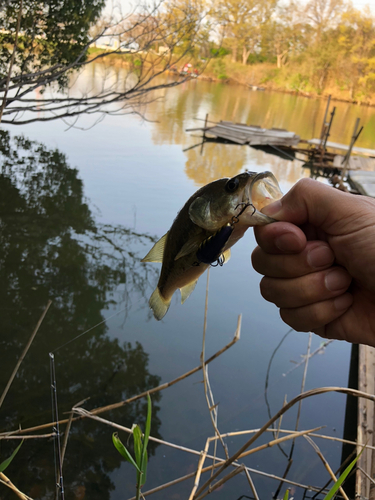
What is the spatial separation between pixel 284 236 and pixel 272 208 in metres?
0.13

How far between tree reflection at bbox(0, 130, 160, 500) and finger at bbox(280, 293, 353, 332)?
10.7ft

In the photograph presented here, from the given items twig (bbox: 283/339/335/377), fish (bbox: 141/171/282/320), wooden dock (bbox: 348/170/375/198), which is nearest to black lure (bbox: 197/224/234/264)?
fish (bbox: 141/171/282/320)

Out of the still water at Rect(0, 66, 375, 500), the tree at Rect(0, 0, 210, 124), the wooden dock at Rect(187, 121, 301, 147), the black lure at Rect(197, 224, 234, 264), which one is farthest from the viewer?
the wooden dock at Rect(187, 121, 301, 147)

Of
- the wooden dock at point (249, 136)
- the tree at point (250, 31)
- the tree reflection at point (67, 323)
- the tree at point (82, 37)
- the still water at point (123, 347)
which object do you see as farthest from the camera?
the tree at point (250, 31)

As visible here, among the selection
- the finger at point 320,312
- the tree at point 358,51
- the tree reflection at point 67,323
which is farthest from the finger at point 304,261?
the tree at point 358,51

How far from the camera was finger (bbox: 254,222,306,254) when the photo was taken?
164 cm

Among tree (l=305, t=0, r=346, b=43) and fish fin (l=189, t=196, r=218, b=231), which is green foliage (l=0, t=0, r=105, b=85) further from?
tree (l=305, t=0, r=346, b=43)

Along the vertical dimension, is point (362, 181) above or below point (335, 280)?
below

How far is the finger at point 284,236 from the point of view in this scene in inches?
64.4

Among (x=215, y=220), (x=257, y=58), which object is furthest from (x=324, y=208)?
(x=257, y=58)

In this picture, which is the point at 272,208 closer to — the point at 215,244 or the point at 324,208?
the point at 324,208

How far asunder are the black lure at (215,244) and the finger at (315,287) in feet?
1.63

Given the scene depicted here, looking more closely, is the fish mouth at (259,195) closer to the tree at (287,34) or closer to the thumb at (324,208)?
the thumb at (324,208)

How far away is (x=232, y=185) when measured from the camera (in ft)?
4.97
